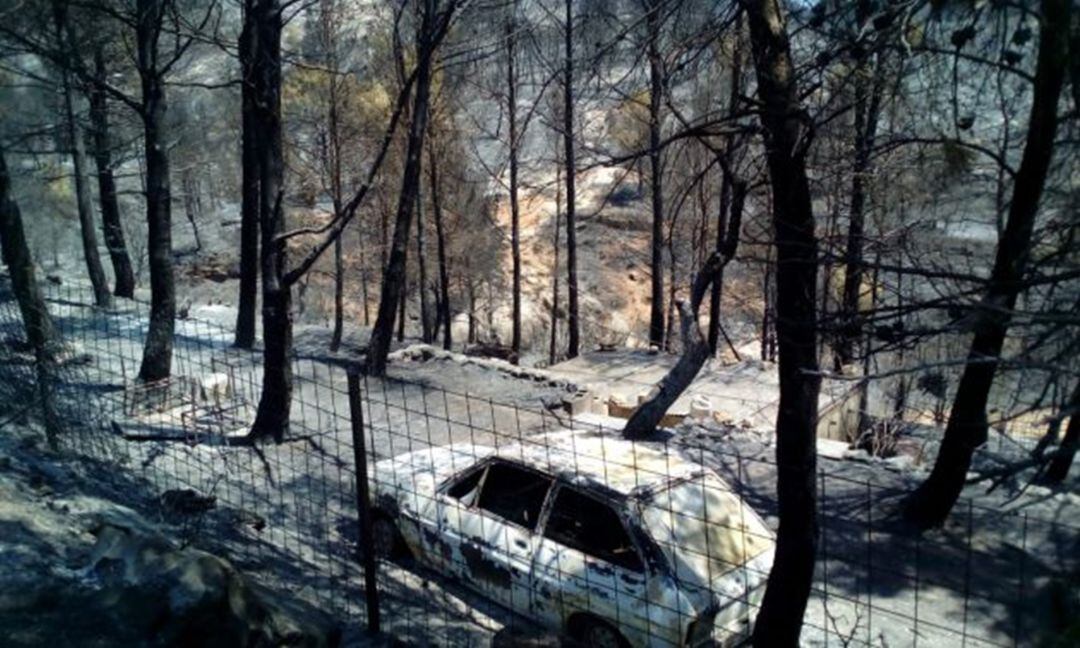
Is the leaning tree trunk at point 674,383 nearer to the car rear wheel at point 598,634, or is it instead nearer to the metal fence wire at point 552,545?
the metal fence wire at point 552,545

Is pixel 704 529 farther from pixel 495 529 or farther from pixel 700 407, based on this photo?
pixel 700 407

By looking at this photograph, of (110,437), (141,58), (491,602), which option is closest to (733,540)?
(491,602)

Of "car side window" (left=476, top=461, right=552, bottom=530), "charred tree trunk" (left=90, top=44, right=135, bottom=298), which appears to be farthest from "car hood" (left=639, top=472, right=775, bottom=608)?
"charred tree trunk" (left=90, top=44, right=135, bottom=298)

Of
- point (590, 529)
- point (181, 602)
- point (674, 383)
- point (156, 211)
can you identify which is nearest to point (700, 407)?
point (674, 383)

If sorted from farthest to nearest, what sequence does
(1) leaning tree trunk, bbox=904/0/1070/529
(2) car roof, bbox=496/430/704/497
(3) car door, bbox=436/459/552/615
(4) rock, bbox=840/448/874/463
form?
1. (4) rock, bbox=840/448/874/463
2. (3) car door, bbox=436/459/552/615
3. (2) car roof, bbox=496/430/704/497
4. (1) leaning tree trunk, bbox=904/0/1070/529

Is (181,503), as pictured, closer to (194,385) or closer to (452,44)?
(194,385)

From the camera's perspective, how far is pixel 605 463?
6.88 meters

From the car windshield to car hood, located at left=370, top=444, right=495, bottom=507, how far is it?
162 centimetres

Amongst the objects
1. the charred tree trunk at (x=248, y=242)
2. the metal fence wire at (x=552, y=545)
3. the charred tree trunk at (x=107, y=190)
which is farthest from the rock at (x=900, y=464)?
the charred tree trunk at (x=107, y=190)

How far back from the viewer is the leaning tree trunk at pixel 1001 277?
507 centimetres

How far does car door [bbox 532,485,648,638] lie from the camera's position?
610 centimetres

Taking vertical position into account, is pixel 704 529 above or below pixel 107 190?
below

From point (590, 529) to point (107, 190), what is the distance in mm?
21343

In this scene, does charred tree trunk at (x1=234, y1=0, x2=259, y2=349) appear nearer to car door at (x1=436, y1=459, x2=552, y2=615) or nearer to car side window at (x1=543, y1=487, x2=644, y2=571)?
car door at (x1=436, y1=459, x2=552, y2=615)
